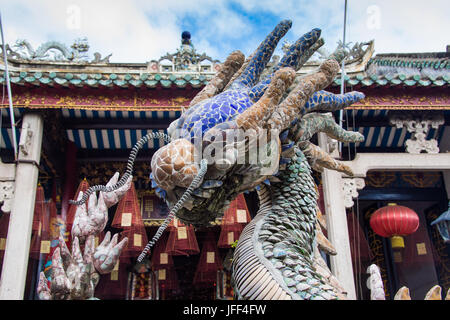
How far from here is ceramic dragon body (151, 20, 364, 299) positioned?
1.59 metres

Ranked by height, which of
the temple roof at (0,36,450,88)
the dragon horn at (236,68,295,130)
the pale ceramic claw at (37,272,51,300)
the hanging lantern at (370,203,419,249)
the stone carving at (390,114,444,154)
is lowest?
the pale ceramic claw at (37,272,51,300)

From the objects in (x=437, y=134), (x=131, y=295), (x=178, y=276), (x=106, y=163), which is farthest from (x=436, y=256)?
(x=106, y=163)

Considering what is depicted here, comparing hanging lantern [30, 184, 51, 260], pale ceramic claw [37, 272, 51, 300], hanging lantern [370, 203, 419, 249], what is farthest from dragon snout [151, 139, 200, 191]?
hanging lantern [370, 203, 419, 249]

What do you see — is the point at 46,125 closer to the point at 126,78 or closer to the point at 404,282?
the point at 126,78

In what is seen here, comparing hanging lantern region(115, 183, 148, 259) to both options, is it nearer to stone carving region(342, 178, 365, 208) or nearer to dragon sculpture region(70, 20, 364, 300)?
stone carving region(342, 178, 365, 208)

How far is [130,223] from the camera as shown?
623 cm

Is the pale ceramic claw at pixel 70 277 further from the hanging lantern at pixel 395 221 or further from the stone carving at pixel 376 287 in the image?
the hanging lantern at pixel 395 221

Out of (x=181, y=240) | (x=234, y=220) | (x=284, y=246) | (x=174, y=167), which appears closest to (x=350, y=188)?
(x=234, y=220)

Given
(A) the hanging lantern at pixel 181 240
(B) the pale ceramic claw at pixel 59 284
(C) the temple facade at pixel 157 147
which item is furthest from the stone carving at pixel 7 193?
(B) the pale ceramic claw at pixel 59 284

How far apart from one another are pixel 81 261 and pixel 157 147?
4742 mm

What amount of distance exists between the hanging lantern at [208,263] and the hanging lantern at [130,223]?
1272mm

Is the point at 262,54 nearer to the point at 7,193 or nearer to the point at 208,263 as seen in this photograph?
the point at 7,193

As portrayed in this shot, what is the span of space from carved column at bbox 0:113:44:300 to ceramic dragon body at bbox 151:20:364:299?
405 centimetres

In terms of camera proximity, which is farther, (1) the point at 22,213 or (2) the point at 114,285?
(2) the point at 114,285
